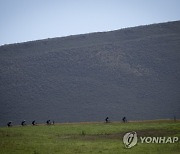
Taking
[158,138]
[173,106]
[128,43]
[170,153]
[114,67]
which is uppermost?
[128,43]

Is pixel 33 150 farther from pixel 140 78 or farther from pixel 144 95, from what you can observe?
pixel 140 78

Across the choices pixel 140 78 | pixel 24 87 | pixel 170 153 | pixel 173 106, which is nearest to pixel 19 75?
pixel 24 87

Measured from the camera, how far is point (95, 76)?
8288 cm

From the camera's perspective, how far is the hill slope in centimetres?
6746

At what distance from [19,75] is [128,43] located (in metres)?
Result: 35.8

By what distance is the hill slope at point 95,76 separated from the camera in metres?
67.5

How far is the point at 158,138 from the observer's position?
78.8 ft

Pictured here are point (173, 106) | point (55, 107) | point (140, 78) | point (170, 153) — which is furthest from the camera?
point (140, 78)
